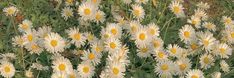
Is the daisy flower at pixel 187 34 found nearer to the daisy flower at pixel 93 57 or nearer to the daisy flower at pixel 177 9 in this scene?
the daisy flower at pixel 177 9

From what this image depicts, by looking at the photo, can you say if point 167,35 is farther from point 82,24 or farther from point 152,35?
point 82,24

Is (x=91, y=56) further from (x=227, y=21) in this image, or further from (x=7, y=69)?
(x=227, y=21)

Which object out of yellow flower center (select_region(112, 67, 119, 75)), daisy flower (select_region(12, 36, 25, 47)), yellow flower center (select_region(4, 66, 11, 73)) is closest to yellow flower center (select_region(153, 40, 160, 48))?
yellow flower center (select_region(112, 67, 119, 75))

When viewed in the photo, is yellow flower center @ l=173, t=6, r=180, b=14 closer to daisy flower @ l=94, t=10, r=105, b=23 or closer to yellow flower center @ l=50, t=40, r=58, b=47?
daisy flower @ l=94, t=10, r=105, b=23

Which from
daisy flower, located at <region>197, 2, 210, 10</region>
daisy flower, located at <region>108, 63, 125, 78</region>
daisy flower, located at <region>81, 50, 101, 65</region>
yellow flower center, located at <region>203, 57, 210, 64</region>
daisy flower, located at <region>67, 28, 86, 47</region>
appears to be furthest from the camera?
daisy flower, located at <region>197, 2, 210, 10</region>

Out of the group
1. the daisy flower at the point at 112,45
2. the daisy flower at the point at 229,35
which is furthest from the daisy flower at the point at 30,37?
the daisy flower at the point at 229,35

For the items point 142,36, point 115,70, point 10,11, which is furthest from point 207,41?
point 10,11

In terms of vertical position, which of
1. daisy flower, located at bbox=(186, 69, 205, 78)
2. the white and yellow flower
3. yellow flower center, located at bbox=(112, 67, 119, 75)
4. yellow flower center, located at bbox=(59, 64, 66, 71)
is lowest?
yellow flower center, located at bbox=(112, 67, 119, 75)
